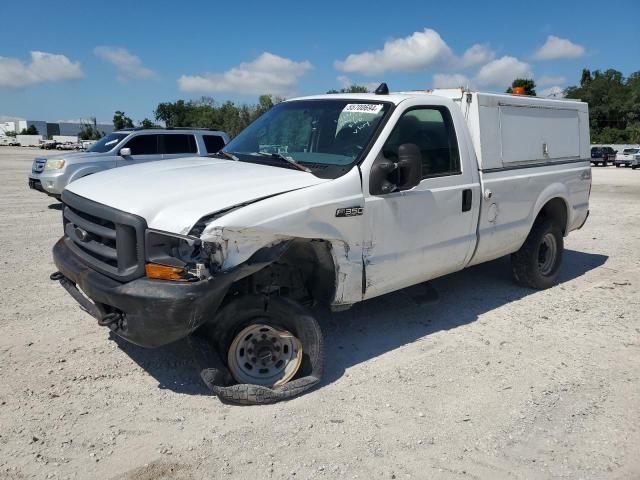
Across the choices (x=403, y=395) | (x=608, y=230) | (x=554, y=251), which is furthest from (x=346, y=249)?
(x=608, y=230)

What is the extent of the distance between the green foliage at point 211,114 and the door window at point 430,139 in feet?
118

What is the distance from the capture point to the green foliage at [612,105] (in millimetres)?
58047

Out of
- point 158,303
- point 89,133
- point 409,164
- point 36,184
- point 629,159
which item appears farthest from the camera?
point 89,133

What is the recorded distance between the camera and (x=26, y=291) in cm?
568

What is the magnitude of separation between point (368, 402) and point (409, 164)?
1.71 m

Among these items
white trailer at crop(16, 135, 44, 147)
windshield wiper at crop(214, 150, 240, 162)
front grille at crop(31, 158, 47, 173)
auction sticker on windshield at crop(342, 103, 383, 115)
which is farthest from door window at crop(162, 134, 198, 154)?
white trailer at crop(16, 135, 44, 147)

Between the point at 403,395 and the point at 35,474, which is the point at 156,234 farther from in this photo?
the point at 403,395

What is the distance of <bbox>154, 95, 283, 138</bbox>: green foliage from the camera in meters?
51.8

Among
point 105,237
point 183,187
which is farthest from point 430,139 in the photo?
point 105,237

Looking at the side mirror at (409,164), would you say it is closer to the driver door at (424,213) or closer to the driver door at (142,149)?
→ the driver door at (424,213)

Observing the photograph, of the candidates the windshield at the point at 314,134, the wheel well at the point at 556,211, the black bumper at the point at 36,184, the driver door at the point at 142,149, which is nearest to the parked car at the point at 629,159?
the driver door at the point at 142,149

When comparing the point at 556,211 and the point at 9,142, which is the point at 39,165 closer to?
the point at 556,211

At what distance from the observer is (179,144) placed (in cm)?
1280

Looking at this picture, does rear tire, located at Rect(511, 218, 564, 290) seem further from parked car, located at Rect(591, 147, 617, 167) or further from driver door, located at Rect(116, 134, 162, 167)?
parked car, located at Rect(591, 147, 617, 167)
